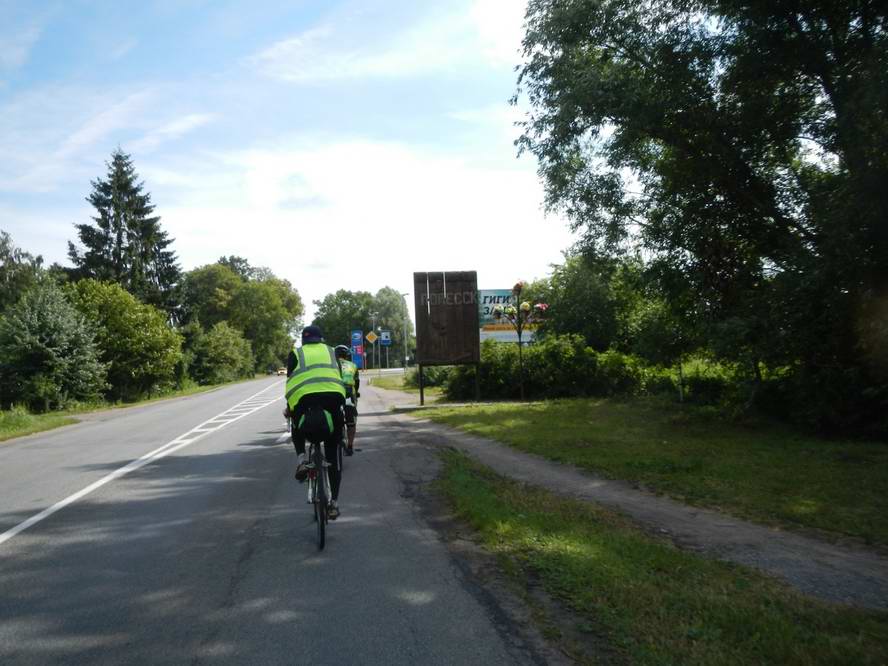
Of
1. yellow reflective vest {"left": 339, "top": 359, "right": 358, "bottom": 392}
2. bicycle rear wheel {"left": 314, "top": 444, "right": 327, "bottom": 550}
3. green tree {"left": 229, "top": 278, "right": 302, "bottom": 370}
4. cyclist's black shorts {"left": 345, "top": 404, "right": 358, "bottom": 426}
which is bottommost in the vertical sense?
bicycle rear wheel {"left": 314, "top": 444, "right": 327, "bottom": 550}

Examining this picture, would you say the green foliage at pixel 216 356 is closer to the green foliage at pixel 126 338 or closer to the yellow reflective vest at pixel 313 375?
the green foliage at pixel 126 338

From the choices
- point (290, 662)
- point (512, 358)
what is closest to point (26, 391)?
point (512, 358)

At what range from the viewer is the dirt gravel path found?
5.12 m

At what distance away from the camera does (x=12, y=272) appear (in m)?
47.9

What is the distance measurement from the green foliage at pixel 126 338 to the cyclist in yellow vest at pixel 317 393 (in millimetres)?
33590

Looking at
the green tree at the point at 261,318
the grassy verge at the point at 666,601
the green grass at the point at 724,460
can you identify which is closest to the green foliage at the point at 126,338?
the green grass at the point at 724,460

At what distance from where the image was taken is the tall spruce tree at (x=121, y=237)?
5022 centimetres

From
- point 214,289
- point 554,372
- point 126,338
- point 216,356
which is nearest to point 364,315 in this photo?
point 214,289

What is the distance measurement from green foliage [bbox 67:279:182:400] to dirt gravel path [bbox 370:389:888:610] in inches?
1305

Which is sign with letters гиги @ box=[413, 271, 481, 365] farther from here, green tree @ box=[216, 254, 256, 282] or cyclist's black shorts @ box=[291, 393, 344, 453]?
green tree @ box=[216, 254, 256, 282]

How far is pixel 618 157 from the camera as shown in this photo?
53.6 feet

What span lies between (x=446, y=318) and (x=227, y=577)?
18.1 meters

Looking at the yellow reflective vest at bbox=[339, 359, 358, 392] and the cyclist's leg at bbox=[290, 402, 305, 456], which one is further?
the yellow reflective vest at bbox=[339, 359, 358, 392]

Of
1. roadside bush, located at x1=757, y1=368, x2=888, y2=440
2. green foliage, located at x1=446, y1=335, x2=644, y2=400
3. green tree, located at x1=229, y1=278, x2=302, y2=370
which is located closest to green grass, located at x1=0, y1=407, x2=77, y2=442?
green foliage, located at x1=446, y1=335, x2=644, y2=400
